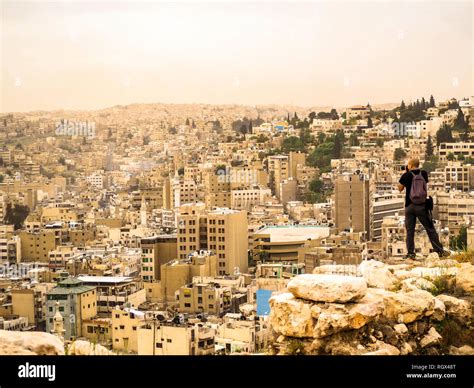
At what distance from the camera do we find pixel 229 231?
8.84 metres

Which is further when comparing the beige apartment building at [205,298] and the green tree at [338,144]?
the green tree at [338,144]

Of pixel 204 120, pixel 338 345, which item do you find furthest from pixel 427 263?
pixel 204 120

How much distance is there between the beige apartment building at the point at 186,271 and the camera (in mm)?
8469

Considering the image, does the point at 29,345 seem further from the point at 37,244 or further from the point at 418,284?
the point at 37,244

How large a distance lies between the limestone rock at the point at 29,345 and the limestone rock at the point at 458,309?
4.57 feet

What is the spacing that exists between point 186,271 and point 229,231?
0.62 meters

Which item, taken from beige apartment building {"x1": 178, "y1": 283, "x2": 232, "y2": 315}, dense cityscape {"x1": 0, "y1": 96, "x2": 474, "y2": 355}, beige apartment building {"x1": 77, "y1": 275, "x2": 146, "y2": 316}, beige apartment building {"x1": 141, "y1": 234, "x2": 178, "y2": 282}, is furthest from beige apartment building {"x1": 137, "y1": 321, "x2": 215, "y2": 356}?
beige apartment building {"x1": 141, "y1": 234, "x2": 178, "y2": 282}

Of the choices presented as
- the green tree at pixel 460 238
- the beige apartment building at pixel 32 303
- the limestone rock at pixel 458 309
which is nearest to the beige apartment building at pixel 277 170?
the beige apartment building at pixel 32 303

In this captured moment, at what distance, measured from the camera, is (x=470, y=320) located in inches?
120

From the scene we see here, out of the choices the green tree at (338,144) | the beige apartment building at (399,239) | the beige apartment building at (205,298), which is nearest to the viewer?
the beige apartment building at (399,239)

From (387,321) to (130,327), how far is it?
1.89 m

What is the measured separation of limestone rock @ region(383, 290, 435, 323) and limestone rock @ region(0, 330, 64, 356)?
113 cm

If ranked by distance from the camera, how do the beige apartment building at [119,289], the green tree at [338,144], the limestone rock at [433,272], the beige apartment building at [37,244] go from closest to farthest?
the limestone rock at [433,272] → the beige apartment building at [119,289] → the beige apartment building at [37,244] → the green tree at [338,144]

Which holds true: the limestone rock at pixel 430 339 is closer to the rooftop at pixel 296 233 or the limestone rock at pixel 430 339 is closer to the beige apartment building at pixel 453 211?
the beige apartment building at pixel 453 211
